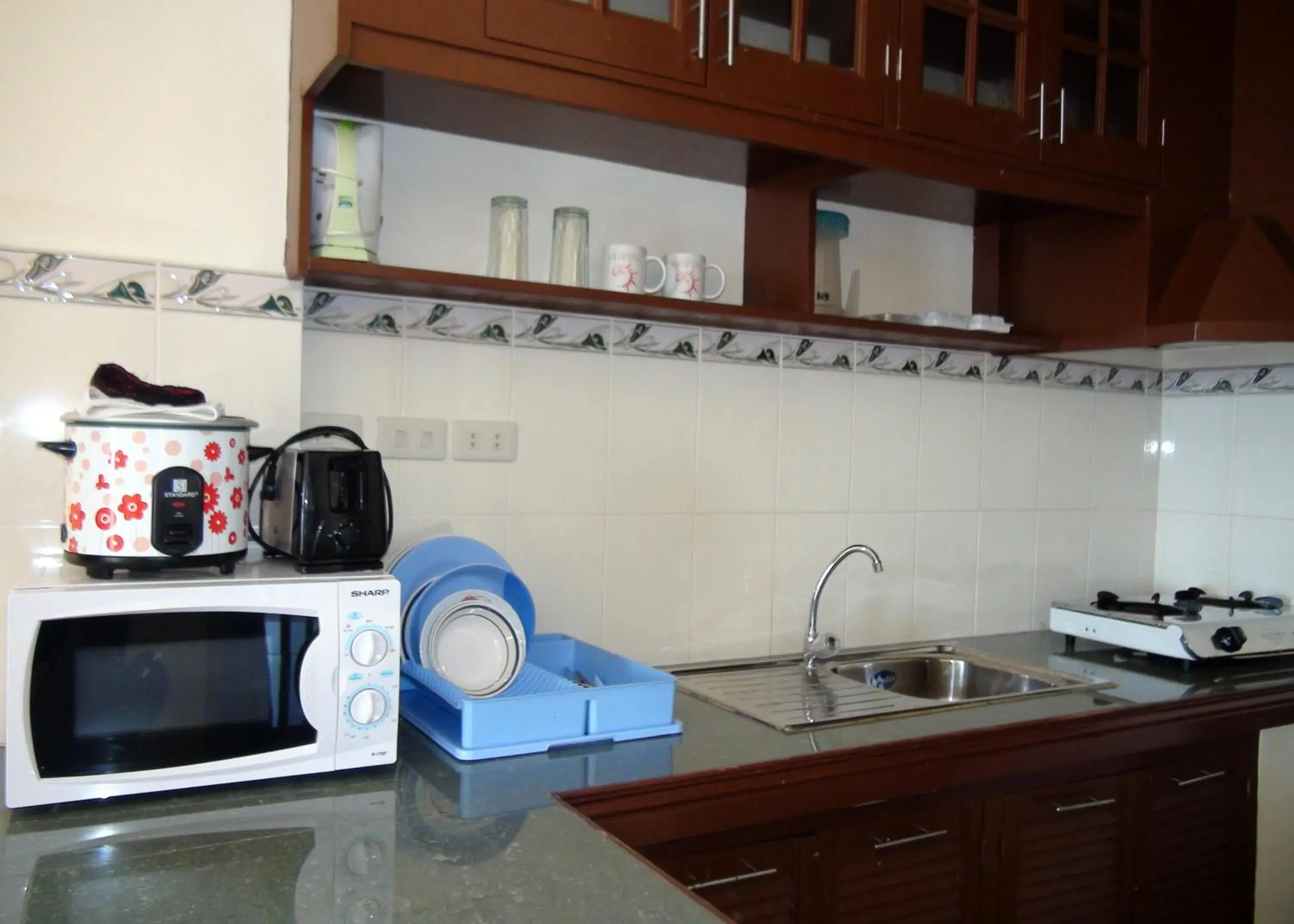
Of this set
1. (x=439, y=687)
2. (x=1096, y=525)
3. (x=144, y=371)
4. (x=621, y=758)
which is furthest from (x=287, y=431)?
(x=1096, y=525)

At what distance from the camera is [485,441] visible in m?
1.88

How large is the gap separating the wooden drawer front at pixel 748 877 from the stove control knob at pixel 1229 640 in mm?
1238

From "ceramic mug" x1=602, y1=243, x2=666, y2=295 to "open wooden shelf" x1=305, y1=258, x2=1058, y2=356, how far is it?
0.15 ft

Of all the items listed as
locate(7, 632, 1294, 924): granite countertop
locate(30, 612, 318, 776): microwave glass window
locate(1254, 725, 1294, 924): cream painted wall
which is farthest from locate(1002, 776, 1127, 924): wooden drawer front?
locate(30, 612, 318, 776): microwave glass window

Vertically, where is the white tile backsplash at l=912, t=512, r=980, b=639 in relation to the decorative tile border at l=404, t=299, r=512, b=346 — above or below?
below

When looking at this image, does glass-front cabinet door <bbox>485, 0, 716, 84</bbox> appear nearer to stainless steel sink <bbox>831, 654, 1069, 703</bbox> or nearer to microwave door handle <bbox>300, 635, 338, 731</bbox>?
microwave door handle <bbox>300, 635, 338, 731</bbox>

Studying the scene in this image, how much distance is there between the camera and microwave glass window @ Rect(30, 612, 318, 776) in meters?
1.17

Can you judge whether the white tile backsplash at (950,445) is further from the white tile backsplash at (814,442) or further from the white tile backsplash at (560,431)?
the white tile backsplash at (560,431)

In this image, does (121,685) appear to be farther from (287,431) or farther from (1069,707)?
(1069,707)

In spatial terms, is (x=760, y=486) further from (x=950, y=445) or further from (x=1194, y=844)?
(x=1194, y=844)

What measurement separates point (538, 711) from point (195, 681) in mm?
469

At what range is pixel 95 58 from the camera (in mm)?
1471

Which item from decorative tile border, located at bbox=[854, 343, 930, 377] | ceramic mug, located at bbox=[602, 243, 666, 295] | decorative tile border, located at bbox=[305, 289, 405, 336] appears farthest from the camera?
decorative tile border, located at bbox=[854, 343, 930, 377]

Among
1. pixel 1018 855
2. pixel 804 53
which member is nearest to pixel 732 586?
pixel 1018 855
